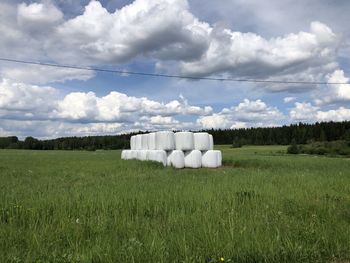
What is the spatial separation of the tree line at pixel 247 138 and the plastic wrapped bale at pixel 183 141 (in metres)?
83.3

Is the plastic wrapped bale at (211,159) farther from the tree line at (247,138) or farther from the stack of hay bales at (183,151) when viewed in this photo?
the tree line at (247,138)

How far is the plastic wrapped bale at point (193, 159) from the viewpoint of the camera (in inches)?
1088

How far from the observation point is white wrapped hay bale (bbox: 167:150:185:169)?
88.7 feet

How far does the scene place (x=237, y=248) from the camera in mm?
5469

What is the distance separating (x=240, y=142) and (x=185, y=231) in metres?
111

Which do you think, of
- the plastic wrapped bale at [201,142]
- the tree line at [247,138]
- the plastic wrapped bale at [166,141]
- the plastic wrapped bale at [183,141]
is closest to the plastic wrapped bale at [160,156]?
the plastic wrapped bale at [166,141]

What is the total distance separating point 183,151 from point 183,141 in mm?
940

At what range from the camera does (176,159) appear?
1065 inches

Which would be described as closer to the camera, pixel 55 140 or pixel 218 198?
pixel 218 198

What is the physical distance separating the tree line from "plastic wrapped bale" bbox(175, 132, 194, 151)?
83.3 m

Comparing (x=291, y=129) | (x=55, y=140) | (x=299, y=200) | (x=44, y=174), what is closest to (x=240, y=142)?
(x=291, y=129)

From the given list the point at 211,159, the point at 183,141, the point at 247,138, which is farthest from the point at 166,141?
the point at 247,138

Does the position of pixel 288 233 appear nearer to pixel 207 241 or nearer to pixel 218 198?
pixel 207 241

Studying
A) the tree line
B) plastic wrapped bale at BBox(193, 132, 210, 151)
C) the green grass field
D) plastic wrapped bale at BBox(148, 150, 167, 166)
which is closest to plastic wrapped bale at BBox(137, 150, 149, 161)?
plastic wrapped bale at BBox(148, 150, 167, 166)
